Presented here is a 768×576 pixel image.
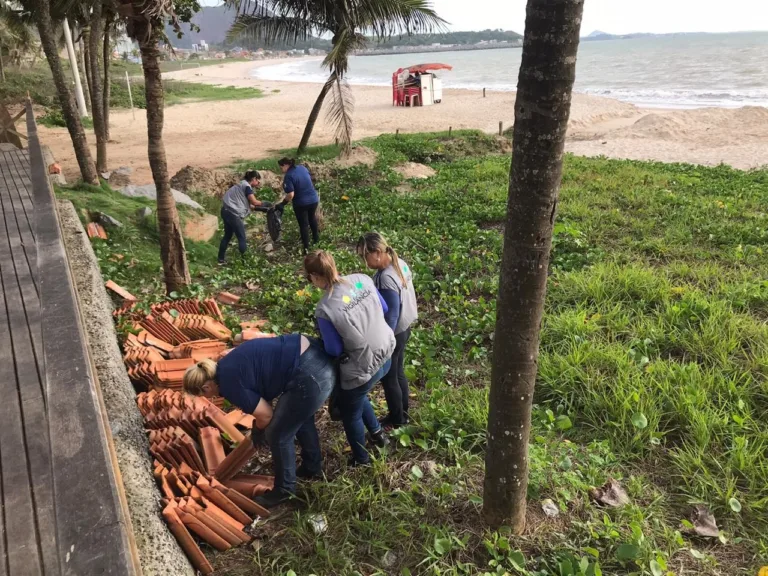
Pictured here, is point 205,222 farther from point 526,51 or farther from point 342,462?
point 526,51

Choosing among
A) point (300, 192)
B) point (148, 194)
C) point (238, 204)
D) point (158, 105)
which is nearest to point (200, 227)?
point (238, 204)

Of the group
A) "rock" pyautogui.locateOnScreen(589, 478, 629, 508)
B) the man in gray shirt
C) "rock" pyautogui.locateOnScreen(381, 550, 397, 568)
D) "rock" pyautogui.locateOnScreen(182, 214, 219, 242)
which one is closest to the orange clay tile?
the man in gray shirt

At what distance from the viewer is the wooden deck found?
1656 millimetres

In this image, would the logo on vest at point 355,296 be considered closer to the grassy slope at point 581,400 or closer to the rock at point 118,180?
the grassy slope at point 581,400

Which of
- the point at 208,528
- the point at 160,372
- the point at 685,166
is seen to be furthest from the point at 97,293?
the point at 685,166

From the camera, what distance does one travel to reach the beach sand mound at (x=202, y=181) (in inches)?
490

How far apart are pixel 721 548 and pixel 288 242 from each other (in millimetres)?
8175

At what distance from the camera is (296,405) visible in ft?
10.7

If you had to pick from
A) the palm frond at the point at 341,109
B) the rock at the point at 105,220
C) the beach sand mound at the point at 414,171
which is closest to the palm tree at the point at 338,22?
the palm frond at the point at 341,109

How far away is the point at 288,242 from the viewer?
992 centimetres

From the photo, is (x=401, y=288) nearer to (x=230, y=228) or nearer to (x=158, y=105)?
(x=158, y=105)

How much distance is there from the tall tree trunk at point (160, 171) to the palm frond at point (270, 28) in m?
10.1

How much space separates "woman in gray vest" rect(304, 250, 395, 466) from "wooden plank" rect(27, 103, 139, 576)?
4.46ft

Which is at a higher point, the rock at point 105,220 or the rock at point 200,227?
the rock at point 105,220
